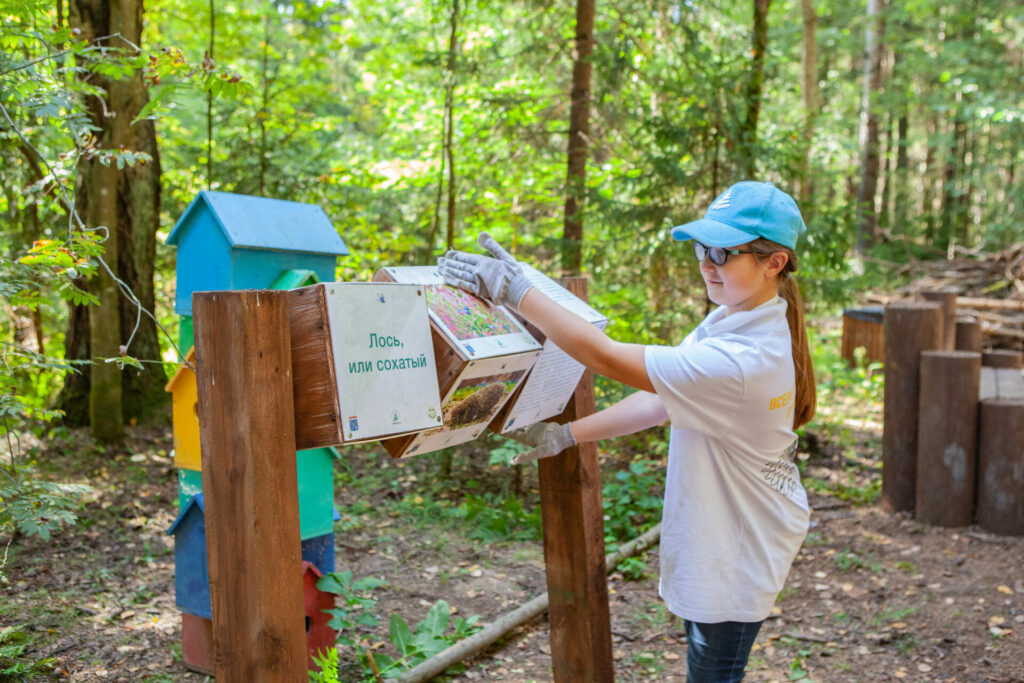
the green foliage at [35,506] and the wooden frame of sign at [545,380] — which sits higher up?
the wooden frame of sign at [545,380]

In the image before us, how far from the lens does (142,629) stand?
353cm

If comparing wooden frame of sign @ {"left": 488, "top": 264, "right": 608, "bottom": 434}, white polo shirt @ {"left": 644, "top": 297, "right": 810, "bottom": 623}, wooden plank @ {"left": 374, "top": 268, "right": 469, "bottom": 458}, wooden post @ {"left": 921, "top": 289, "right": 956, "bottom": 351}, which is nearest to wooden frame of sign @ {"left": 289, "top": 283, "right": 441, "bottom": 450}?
wooden plank @ {"left": 374, "top": 268, "right": 469, "bottom": 458}

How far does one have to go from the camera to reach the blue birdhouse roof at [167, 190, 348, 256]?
294 centimetres

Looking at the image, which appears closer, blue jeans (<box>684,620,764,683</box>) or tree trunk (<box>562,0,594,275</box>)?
blue jeans (<box>684,620,764,683</box>)

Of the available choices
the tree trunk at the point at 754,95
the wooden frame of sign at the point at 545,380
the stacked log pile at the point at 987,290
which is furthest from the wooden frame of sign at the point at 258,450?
the stacked log pile at the point at 987,290

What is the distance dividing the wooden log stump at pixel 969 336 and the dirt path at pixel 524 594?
3.36 m

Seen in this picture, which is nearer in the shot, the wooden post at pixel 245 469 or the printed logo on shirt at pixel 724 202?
the wooden post at pixel 245 469

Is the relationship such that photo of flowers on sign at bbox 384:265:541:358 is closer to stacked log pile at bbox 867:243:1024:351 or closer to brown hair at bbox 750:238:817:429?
brown hair at bbox 750:238:817:429

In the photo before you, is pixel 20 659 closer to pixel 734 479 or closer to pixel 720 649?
pixel 720 649

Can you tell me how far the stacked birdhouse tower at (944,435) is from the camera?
5215 millimetres

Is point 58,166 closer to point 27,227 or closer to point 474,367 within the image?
point 474,367

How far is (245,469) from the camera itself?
5.02ft

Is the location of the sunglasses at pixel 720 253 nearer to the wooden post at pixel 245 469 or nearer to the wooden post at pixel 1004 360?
the wooden post at pixel 245 469

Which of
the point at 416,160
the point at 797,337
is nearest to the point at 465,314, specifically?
the point at 797,337
